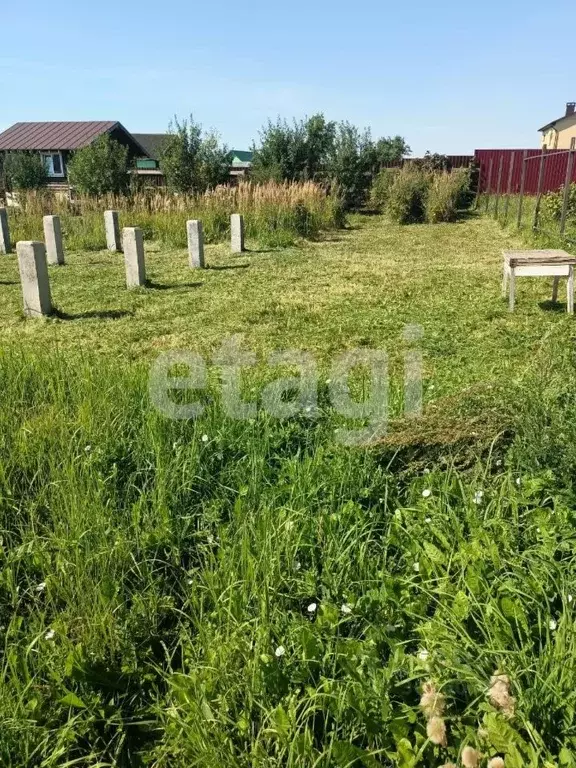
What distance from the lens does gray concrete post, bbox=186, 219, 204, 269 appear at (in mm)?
9578

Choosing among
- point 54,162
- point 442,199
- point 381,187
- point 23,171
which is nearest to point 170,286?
point 442,199

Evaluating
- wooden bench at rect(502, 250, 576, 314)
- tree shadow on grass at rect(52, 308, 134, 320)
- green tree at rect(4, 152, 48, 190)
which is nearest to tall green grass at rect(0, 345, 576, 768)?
wooden bench at rect(502, 250, 576, 314)

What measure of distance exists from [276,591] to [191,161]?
20.5 meters

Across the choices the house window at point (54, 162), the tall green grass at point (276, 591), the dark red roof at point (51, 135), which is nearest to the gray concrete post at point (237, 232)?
the tall green grass at point (276, 591)

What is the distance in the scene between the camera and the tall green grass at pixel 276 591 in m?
1.58

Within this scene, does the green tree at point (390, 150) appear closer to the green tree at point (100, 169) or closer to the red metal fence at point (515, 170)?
the red metal fence at point (515, 170)

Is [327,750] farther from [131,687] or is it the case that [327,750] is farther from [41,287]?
[41,287]

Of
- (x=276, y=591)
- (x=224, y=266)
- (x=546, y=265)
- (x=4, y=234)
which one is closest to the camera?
(x=276, y=591)

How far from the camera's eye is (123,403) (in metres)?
3.27

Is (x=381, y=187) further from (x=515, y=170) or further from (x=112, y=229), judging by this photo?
(x=112, y=229)

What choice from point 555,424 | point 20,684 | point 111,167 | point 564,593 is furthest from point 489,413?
point 111,167

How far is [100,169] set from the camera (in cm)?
2089

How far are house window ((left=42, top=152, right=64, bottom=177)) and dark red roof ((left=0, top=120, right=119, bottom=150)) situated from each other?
0.47m

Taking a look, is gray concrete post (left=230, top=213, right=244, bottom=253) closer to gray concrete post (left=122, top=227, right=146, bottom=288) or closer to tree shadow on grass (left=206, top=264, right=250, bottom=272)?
tree shadow on grass (left=206, top=264, right=250, bottom=272)
